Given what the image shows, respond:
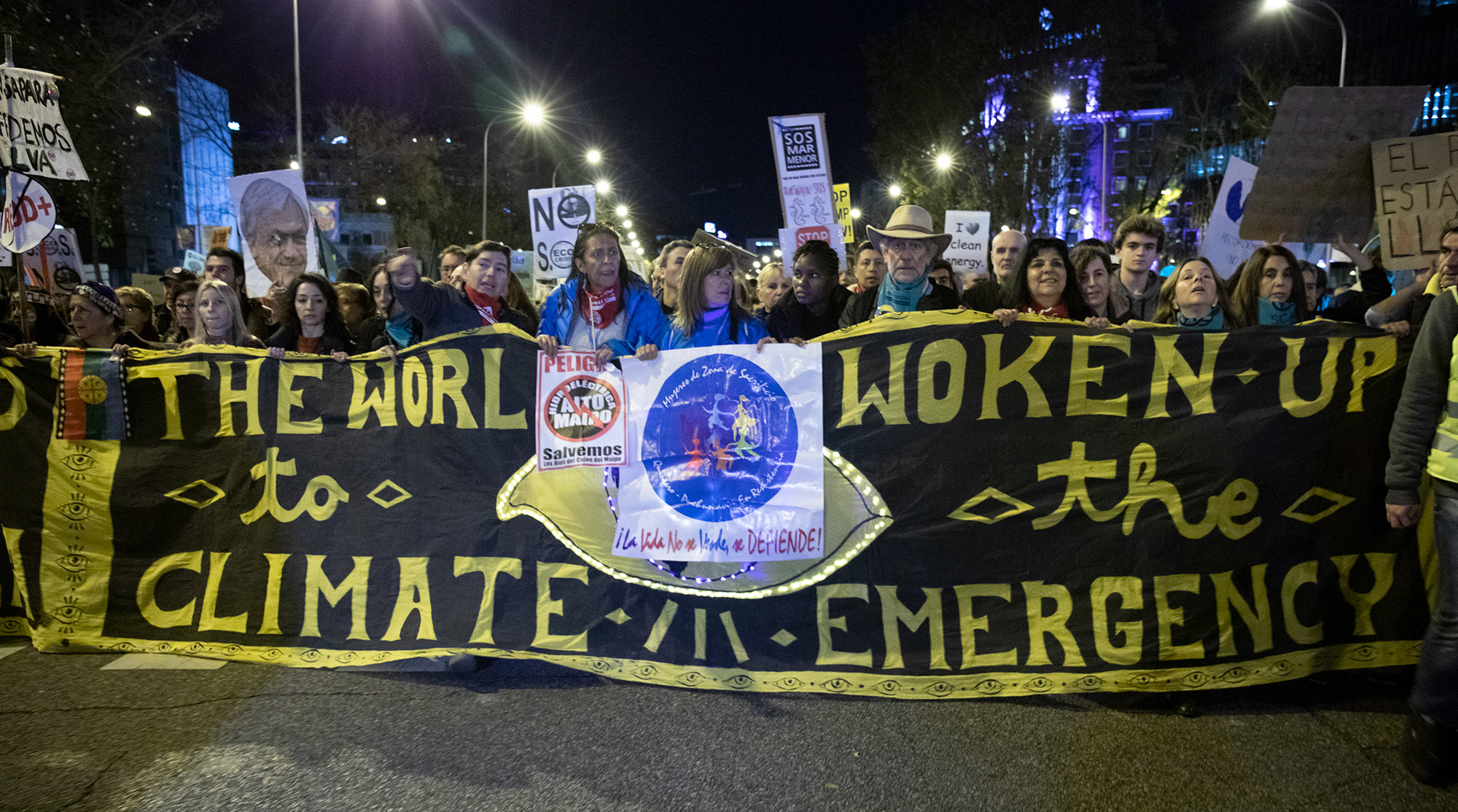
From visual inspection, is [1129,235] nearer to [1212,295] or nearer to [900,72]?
[1212,295]

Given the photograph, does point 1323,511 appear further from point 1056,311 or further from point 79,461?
point 79,461

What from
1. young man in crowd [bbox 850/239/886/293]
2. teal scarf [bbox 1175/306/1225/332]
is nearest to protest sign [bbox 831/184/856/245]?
young man in crowd [bbox 850/239/886/293]

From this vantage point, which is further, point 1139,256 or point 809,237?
→ point 809,237

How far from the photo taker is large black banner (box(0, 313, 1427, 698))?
135 inches

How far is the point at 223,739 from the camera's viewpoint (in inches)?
126

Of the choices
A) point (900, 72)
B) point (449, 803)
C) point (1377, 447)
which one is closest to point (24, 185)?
point (449, 803)

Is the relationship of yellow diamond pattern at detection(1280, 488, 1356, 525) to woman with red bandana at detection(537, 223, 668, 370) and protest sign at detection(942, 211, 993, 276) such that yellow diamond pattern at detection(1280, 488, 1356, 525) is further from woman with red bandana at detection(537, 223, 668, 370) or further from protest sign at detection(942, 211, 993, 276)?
protest sign at detection(942, 211, 993, 276)

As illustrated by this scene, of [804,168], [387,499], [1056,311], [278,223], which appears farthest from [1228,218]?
[278,223]

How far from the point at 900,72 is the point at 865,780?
109 feet

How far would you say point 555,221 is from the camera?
11.5 metres

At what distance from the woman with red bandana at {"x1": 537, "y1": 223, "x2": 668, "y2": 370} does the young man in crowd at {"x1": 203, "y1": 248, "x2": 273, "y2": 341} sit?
120 inches

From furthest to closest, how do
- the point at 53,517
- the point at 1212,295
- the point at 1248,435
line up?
the point at 53,517 < the point at 1212,295 < the point at 1248,435

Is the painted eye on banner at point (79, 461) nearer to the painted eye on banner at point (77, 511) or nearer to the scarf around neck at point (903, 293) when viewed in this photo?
the painted eye on banner at point (77, 511)

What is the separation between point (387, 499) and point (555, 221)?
8.05 meters
